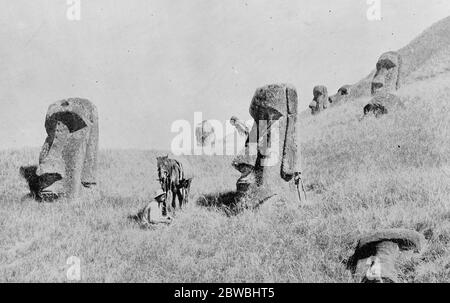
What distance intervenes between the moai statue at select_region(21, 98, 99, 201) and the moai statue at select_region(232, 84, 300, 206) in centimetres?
396

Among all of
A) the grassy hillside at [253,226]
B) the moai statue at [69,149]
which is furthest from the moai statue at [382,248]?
the moai statue at [69,149]

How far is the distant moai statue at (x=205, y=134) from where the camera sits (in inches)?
811

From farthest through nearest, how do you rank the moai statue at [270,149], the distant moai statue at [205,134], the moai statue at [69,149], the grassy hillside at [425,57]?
the grassy hillside at [425,57] → the distant moai statue at [205,134] → the moai statue at [69,149] → the moai statue at [270,149]

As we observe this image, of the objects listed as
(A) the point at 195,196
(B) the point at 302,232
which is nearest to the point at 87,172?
(A) the point at 195,196

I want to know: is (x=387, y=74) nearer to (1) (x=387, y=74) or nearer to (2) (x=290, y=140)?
(1) (x=387, y=74)

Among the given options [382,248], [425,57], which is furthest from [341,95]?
[382,248]

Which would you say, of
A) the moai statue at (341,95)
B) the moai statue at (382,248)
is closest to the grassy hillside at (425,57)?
the moai statue at (341,95)

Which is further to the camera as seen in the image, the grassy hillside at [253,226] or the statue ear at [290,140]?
the statue ear at [290,140]

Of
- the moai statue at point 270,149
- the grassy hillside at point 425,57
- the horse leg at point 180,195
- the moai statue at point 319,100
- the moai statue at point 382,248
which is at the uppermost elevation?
the grassy hillside at point 425,57

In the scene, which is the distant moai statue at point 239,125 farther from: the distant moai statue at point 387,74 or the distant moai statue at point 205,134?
the distant moai statue at point 387,74

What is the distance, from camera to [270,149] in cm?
1086

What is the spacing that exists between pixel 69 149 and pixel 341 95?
27132 millimetres

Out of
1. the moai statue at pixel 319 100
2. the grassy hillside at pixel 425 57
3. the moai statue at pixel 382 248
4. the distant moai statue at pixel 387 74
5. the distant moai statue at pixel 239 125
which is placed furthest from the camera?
the grassy hillside at pixel 425 57

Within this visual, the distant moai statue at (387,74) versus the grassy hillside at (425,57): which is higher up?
the grassy hillside at (425,57)
